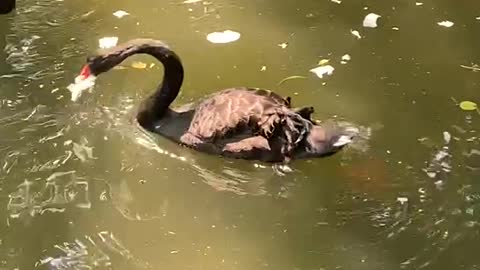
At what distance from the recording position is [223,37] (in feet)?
13.8

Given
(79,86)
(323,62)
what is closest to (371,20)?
(323,62)

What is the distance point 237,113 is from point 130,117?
0.49 metres

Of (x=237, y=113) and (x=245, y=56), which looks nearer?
(x=237, y=113)

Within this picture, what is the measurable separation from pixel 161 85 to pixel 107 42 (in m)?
Answer: 0.65

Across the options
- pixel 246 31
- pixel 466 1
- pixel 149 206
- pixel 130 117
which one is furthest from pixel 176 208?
pixel 466 1

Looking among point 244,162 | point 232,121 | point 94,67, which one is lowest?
point 244,162

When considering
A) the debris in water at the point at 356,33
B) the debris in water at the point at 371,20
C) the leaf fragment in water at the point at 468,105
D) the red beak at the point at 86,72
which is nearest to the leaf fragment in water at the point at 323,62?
the debris in water at the point at 356,33

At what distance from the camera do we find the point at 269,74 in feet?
13.0

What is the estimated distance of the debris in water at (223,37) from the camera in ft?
13.7

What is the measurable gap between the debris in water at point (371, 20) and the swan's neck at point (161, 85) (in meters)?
1.12

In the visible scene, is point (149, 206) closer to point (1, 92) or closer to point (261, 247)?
point (261, 247)

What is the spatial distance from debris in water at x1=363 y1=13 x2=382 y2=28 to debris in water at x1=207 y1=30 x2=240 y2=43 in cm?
61

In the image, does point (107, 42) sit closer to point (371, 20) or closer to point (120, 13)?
point (120, 13)

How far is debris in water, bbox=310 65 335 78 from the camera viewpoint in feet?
13.0
